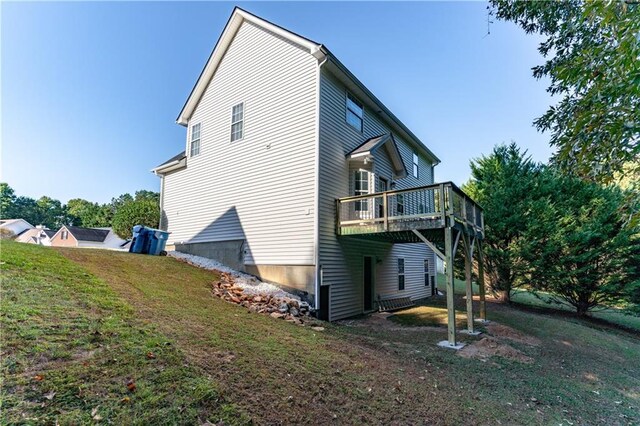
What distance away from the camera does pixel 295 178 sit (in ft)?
34.1

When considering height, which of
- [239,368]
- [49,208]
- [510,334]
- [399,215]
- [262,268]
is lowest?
[510,334]

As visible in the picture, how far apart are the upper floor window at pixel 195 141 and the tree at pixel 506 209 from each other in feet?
49.1

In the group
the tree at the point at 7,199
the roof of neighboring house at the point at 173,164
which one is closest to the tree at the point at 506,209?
Result: the roof of neighboring house at the point at 173,164

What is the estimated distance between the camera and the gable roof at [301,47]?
33.3 ft

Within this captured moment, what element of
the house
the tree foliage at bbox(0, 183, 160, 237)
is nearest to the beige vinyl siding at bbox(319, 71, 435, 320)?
the house

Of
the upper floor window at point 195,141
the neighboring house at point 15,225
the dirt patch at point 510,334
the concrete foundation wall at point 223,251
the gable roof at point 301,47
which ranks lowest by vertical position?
the dirt patch at point 510,334

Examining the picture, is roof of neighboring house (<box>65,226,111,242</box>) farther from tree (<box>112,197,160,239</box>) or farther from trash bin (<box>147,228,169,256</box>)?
trash bin (<box>147,228,169,256</box>)

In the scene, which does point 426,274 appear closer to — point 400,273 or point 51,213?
point 400,273

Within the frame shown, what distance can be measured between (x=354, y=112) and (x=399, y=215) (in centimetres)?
457

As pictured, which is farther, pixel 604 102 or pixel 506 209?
pixel 506 209

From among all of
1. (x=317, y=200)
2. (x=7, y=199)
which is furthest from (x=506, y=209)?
(x=7, y=199)

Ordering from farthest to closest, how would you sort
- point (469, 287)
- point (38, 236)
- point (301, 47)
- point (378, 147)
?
point (38, 236)
point (378, 147)
point (301, 47)
point (469, 287)

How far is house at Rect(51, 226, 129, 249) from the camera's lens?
3731cm

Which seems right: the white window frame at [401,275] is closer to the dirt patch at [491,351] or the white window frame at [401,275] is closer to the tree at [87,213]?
the dirt patch at [491,351]
